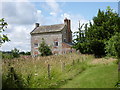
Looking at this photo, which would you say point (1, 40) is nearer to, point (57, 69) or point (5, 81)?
point (5, 81)

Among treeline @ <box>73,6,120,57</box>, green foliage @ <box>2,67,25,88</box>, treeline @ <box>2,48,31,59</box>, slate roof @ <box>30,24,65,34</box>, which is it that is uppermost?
slate roof @ <box>30,24,65,34</box>

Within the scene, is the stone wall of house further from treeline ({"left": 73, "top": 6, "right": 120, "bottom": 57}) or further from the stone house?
treeline ({"left": 73, "top": 6, "right": 120, "bottom": 57})

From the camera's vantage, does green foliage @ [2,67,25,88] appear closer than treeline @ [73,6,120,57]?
Yes

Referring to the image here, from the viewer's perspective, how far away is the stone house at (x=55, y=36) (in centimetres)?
4178

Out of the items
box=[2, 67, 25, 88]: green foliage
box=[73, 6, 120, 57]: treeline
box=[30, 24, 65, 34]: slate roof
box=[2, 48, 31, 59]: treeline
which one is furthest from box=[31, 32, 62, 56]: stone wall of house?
box=[2, 67, 25, 88]: green foliage

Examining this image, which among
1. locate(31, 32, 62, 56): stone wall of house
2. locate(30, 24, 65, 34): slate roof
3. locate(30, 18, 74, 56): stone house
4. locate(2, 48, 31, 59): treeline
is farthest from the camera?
locate(30, 24, 65, 34): slate roof

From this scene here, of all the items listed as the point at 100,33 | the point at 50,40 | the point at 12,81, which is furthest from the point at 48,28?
the point at 12,81

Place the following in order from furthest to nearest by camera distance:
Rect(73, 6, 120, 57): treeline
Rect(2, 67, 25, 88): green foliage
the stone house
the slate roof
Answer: the slate roof < the stone house < Rect(73, 6, 120, 57): treeline < Rect(2, 67, 25, 88): green foliage

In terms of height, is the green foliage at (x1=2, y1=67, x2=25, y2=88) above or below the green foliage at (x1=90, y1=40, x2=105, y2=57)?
below

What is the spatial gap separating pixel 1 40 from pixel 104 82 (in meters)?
6.99

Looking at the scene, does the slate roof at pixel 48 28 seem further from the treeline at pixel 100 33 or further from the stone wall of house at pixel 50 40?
the treeline at pixel 100 33

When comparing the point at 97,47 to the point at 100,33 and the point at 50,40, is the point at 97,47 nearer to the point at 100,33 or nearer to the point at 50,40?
the point at 100,33

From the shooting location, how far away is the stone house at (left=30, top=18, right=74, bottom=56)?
137 ft

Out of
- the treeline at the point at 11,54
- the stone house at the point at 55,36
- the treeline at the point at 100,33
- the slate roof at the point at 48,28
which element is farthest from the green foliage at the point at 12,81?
the slate roof at the point at 48,28
